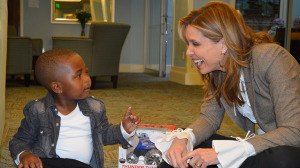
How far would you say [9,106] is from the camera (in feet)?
11.8

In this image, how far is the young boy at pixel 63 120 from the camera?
133cm

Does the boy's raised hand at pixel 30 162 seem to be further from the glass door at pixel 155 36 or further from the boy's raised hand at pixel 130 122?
the glass door at pixel 155 36

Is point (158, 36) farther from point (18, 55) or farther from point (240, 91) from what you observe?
point (240, 91)

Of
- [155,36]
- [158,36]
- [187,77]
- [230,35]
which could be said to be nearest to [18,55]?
[187,77]

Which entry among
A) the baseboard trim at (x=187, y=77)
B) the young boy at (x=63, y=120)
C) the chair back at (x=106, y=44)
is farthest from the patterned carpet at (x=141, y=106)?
the baseboard trim at (x=187, y=77)

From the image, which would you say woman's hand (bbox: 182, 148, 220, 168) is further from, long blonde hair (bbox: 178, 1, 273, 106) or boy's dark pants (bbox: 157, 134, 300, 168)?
long blonde hair (bbox: 178, 1, 273, 106)

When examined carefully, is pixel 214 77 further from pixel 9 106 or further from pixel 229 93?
pixel 9 106

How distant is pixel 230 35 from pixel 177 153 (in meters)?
0.42

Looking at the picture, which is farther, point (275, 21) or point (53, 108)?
point (275, 21)

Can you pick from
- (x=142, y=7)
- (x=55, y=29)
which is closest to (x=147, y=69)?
(x=142, y=7)

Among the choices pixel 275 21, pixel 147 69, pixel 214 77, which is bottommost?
pixel 147 69

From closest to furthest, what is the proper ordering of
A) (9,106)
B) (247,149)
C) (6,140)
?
(247,149) < (6,140) < (9,106)

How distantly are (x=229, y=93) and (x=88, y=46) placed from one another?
12.5 ft

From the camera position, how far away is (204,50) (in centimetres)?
133
